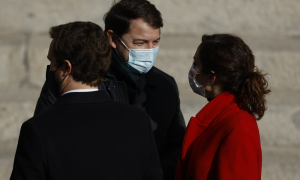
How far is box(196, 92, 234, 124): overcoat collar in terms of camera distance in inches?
70.9

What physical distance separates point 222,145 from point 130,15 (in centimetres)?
114

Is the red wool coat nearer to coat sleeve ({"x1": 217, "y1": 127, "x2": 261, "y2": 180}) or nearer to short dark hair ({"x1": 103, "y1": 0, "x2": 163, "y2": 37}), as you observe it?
coat sleeve ({"x1": 217, "y1": 127, "x2": 261, "y2": 180})

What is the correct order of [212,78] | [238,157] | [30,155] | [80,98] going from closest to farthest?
[30,155] < [80,98] < [238,157] < [212,78]

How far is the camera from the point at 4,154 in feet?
11.4

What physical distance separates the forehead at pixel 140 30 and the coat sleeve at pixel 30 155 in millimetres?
1211

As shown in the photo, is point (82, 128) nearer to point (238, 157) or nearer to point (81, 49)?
point (81, 49)

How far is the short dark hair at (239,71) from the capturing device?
172 cm

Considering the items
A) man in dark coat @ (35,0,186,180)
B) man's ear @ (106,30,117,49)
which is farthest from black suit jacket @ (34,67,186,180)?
man's ear @ (106,30,117,49)

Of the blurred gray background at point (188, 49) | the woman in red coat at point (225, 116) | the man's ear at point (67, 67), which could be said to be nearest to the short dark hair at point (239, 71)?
the woman in red coat at point (225, 116)

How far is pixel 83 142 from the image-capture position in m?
1.28

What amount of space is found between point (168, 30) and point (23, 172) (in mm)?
2657

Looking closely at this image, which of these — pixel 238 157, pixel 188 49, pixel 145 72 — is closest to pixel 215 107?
pixel 238 157

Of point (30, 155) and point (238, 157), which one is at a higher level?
point (30, 155)

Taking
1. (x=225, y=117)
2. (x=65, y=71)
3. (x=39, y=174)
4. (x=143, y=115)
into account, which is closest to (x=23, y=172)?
(x=39, y=174)
